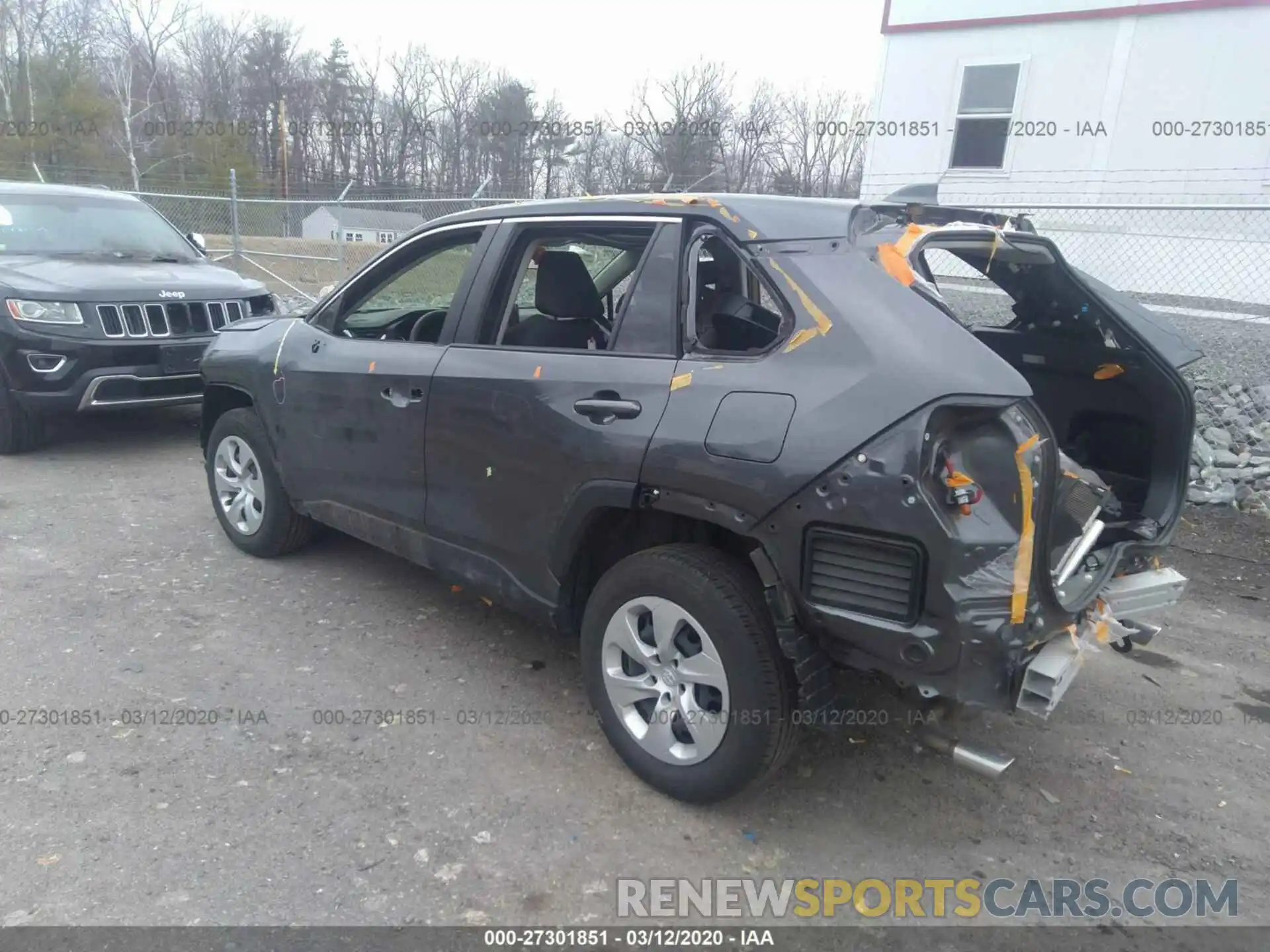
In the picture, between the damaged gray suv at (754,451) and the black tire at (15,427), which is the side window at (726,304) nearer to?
the damaged gray suv at (754,451)

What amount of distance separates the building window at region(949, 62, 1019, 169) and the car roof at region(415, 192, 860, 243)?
31.4ft

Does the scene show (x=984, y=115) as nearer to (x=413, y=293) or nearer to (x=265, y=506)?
(x=413, y=293)

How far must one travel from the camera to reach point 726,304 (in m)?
3.18

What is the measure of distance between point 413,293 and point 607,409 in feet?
5.99

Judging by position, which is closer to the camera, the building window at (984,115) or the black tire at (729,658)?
the black tire at (729,658)

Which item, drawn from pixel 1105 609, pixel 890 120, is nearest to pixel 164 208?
pixel 890 120

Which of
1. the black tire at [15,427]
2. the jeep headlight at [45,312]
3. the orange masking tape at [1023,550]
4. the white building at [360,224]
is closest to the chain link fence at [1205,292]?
the orange masking tape at [1023,550]

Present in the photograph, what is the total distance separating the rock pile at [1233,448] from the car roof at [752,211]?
13.2 feet

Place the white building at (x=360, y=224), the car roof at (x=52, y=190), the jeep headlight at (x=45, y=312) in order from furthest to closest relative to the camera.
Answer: the white building at (x=360, y=224) < the car roof at (x=52, y=190) < the jeep headlight at (x=45, y=312)

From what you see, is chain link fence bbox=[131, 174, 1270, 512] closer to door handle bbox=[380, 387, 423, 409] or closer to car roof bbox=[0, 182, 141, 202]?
car roof bbox=[0, 182, 141, 202]

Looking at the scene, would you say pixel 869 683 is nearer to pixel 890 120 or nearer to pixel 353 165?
pixel 890 120

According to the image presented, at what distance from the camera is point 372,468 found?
4012 mm

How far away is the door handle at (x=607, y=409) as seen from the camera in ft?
9.63

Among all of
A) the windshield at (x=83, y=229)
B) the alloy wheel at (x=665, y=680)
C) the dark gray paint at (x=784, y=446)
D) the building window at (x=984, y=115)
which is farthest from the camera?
the building window at (x=984, y=115)
